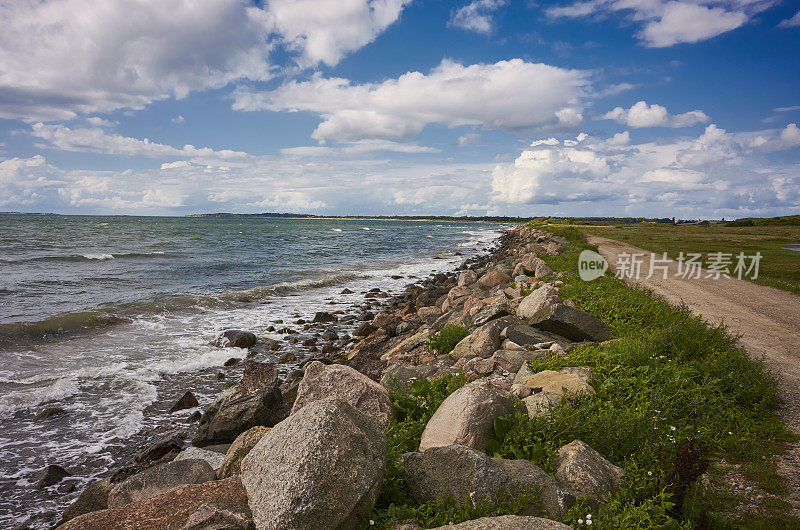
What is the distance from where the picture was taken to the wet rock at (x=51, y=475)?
7.62m

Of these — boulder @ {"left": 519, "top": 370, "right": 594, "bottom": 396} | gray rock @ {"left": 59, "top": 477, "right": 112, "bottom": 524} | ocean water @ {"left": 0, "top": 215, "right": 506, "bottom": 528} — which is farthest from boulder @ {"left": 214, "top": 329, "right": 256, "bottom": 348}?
boulder @ {"left": 519, "top": 370, "right": 594, "bottom": 396}

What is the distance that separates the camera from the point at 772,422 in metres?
6.66

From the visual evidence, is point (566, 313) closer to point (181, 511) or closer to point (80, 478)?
point (181, 511)

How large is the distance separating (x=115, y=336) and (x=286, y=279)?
14.9 metres

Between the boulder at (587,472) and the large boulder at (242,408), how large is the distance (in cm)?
645

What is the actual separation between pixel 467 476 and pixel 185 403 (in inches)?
347

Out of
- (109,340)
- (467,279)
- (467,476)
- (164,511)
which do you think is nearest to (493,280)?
(467,279)

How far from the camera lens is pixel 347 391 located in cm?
676

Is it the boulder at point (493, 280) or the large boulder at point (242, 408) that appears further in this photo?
the boulder at point (493, 280)

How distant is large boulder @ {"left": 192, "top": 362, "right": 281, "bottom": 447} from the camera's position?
8.72 m

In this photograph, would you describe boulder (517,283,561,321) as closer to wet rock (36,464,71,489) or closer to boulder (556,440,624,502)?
boulder (556,440,624,502)

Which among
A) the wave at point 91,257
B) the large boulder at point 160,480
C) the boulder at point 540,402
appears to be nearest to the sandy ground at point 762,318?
the boulder at point 540,402

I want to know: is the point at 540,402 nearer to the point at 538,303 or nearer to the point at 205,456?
the point at 205,456

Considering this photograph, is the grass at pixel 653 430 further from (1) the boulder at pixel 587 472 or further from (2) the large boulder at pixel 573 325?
(2) the large boulder at pixel 573 325
